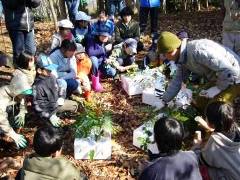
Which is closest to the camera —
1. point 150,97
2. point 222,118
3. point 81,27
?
point 222,118

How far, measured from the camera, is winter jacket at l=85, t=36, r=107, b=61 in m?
6.90

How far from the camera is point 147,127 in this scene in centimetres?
500

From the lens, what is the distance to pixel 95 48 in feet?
22.7

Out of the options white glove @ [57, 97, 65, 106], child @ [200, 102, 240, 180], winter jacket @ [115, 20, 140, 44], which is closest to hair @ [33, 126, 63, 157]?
child @ [200, 102, 240, 180]

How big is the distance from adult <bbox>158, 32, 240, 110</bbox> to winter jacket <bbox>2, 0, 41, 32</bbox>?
234cm

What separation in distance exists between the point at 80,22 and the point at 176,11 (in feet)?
15.6

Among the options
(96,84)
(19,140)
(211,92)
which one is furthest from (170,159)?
(96,84)

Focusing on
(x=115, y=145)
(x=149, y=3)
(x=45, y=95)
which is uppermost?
(x=149, y=3)

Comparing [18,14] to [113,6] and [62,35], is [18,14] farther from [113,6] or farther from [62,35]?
[113,6]

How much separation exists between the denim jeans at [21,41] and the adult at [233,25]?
2699mm

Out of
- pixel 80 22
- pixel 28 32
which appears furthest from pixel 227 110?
pixel 80 22

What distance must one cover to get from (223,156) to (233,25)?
2.88 meters

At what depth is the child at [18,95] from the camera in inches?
187

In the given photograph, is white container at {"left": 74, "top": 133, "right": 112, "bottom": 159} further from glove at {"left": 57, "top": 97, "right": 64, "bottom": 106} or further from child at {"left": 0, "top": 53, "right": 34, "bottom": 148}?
glove at {"left": 57, "top": 97, "right": 64, "bottom": 106}
